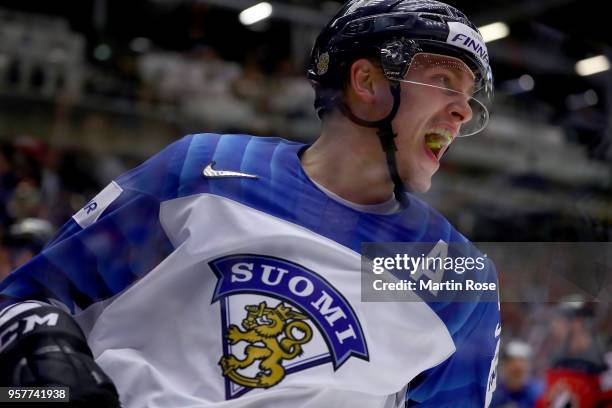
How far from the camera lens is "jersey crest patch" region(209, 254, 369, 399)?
40.8 inches

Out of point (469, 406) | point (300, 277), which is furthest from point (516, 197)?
point (300, 277)

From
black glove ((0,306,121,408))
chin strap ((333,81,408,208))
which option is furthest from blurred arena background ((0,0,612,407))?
black glove ((0,306,121,408))

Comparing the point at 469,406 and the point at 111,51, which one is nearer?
the point at 469,406

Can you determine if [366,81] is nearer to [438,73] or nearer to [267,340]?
[438,73]

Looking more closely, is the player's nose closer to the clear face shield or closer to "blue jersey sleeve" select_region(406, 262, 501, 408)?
the clear face shield

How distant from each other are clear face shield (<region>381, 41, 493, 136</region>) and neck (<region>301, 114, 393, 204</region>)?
0.32 ft

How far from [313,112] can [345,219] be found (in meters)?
0.28

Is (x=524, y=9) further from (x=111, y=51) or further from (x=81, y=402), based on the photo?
(x=111, y=51)

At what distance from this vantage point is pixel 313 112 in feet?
4.45

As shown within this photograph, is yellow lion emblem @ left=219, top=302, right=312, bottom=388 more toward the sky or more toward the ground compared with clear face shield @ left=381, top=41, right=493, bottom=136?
more toward the ground

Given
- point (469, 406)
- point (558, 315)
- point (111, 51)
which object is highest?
point (111, 51)

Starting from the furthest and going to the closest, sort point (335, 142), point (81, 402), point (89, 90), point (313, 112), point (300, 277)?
point (89, 90), point (313, 112), point (335, 142), point (300, 277), point (81, 402)

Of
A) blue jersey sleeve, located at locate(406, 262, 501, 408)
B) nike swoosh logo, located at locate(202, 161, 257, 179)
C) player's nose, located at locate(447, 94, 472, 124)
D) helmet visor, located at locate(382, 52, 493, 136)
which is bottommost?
blue jersey sleeve, located at locate(406, 262, 501, 408)

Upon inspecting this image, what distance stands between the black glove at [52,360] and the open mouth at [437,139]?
53cm
